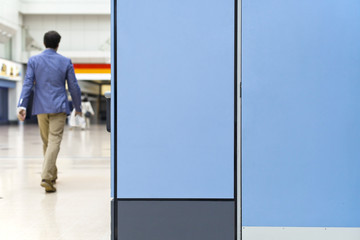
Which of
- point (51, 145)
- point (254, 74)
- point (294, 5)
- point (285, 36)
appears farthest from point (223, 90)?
point (51, 145)

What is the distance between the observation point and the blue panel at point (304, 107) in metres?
2.17

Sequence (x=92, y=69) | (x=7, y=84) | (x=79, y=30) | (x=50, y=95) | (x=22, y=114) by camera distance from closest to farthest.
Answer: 1. (x=22, y=114)
2. (x=50, y=95)
3. (x=7, y=84)
4. (x=79, y=30)
5. (x=92, y=69)

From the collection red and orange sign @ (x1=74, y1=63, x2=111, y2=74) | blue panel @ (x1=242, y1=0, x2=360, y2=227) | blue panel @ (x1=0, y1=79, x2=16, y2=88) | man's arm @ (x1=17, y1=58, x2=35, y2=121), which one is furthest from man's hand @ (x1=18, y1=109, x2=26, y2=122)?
blue panel @ (x1=0, y1=79, x2=16, y2=88)

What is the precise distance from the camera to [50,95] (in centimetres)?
438

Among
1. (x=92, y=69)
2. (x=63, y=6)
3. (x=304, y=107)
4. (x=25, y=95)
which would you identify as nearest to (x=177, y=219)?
(x=304, y=107)

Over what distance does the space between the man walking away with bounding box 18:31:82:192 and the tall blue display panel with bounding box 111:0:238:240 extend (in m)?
2.38

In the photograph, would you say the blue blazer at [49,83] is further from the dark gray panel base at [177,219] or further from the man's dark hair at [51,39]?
the dark gray panel base at [177,219]

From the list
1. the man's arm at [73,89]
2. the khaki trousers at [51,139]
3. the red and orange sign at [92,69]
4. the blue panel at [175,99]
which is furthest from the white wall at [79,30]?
the blue panel at [175,99]

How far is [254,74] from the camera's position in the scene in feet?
7.17

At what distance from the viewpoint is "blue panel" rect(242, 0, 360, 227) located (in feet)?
7.13

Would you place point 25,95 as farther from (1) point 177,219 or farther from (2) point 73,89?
(1) point 177,219

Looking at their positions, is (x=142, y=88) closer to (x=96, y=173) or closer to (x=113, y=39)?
(x=113, y=39)

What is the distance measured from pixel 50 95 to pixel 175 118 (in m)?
2.57

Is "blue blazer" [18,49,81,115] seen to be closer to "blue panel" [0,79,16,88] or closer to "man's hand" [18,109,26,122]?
"man's hand" [18,109,26,122]
